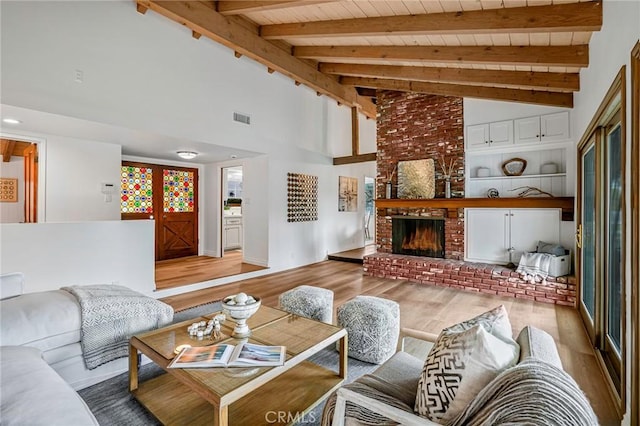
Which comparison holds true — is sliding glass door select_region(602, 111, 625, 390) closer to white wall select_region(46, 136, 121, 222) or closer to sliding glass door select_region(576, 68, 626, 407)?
sliding glass door select_region(576, 68, 626, 407)

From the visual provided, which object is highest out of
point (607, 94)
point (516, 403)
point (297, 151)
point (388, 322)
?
point (297, 151)

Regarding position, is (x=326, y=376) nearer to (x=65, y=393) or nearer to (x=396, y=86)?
(x=65, y=393)

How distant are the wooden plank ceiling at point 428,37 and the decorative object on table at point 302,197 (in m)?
1.96

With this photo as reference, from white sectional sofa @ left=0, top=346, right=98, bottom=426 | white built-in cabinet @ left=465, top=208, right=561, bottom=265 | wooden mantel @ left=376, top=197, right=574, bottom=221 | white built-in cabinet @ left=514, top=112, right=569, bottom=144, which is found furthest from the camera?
white built-in cabinet @ left=465, top=208, right=561, bottom=265

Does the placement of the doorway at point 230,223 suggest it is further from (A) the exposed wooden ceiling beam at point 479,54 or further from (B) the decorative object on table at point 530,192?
(B) the decorative object on table at point 530,192

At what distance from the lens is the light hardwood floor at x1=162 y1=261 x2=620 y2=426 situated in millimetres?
2533

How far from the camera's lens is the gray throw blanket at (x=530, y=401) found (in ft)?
2.78

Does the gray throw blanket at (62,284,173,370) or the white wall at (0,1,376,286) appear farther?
the white wall at (0,1,376,286)

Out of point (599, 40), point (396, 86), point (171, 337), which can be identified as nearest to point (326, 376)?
point (171, 337)

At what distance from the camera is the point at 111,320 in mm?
2389

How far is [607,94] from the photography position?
7.23 ft

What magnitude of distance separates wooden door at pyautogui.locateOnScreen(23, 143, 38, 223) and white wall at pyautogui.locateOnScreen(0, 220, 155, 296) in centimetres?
127

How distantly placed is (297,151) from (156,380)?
5.08 metres

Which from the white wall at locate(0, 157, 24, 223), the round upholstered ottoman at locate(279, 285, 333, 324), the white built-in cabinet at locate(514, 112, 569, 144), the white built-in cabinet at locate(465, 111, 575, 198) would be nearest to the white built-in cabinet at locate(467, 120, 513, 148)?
the white built-in cabinet at locate(465, 111, 575, 198)
